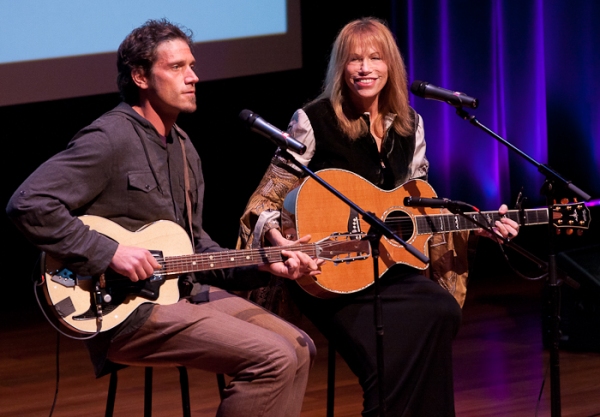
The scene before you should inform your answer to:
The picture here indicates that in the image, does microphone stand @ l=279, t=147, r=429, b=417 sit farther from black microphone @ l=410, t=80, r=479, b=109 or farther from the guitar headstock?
the guitar headstock

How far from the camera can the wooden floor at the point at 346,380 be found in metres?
4.18

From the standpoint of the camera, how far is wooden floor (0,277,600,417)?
4.18 meters

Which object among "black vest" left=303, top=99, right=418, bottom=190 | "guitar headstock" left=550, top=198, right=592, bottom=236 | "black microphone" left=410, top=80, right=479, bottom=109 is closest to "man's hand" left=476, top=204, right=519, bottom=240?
"guitar headstock" left=550, top=198, right=592, bottom=236

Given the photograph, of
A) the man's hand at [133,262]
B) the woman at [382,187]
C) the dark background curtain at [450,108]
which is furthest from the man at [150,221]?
the dark background curtain at [450,108]

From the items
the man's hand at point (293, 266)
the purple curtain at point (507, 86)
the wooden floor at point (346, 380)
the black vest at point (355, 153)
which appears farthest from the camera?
the purple curtain at point (507, 86)

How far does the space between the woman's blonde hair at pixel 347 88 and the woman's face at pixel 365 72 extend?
20mm

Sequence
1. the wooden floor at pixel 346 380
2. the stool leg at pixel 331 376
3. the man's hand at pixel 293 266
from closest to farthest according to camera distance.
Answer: the man's hand at pixel 293 266 < the stool leg at pixel 331 376 < the wooden floor at pixel 346 380

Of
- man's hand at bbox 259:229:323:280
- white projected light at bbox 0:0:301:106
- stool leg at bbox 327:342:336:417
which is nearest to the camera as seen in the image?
man's hand at bbox 259:229:323:280

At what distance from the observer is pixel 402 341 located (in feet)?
11.1

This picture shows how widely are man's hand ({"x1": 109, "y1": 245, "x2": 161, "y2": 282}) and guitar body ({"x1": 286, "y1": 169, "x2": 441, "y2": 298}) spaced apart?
664 mm

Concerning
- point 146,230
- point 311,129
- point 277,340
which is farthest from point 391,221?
point 146,230

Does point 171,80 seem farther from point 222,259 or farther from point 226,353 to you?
point 226,353

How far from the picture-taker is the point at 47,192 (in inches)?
110

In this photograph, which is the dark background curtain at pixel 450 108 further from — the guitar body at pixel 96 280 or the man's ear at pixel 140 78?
the guitar body at pixel 96 280
